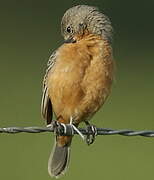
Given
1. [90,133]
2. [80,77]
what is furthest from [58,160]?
[80,77]

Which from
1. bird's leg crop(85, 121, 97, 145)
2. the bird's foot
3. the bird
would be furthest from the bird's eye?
the bird's foot

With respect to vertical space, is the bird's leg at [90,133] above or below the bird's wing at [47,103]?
below

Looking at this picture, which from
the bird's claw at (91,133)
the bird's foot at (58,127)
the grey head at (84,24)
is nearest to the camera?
the bird's foot at (58,127)

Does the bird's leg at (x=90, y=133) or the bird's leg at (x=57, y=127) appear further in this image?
the bird's leg at (x=90, y=133)

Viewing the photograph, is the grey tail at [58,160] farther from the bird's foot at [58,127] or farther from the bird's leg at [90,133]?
the bird's foot at [58,127]

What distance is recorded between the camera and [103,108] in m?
16.5

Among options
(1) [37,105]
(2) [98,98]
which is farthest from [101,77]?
(1) [37,105]

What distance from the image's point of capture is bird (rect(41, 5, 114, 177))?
11585 millimetres

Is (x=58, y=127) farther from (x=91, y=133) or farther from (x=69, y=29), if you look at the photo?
(x=69, y=29)

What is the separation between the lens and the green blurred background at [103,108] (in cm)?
1481

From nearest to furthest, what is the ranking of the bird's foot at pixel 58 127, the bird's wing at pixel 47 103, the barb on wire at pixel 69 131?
the barb on wire at pixel 69 131 < the bird's foot at pixel 58 127 < the bird's wing at pixel 47 103

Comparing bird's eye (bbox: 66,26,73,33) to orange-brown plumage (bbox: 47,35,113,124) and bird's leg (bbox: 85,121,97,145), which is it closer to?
orange-brown plumage (bbox: 47,35,113,124)

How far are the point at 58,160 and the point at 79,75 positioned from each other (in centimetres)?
97

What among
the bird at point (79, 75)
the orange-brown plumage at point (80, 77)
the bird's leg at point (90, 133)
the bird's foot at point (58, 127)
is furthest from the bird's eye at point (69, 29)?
the bird's foot at point (58, 127)
